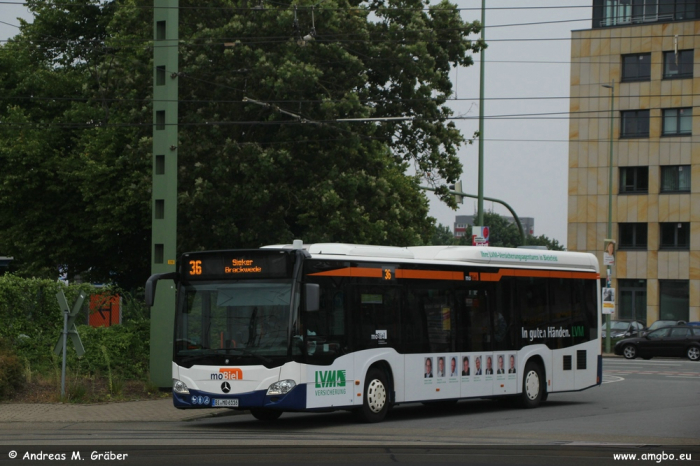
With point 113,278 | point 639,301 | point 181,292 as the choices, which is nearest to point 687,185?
point 639,301

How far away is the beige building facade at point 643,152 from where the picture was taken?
191ft

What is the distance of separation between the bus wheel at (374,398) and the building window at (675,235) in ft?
150

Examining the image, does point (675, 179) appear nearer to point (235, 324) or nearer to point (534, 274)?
point (534, 274)

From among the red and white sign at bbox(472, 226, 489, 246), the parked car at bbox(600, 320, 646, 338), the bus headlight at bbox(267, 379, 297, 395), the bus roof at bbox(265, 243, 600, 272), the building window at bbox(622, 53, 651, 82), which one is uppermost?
the building window at bbox(622, 53, 651, 82)

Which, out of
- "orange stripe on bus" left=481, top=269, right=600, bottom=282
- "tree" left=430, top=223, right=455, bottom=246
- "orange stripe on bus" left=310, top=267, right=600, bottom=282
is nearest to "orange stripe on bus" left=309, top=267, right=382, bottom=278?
"orange stripe on bus" left=310, top=267, right=600, bottom=282

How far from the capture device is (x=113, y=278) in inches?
1266

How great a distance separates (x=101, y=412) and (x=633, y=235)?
47.0 metres

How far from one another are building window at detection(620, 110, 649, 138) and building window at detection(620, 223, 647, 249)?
5.01m

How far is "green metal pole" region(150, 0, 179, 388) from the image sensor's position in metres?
19.8

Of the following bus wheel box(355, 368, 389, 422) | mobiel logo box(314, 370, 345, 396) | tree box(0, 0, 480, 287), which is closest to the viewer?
mobiel logo box(314, 370, 345, 396)

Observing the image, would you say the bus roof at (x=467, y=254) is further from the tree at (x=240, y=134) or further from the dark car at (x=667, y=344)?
the dark car at (x=667, y=344)

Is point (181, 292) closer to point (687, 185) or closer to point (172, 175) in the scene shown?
point (172, 175)

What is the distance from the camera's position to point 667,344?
40500 mm

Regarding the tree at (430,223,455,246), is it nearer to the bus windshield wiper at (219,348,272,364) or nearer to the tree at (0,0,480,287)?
the tree at (0,0,480,287)
